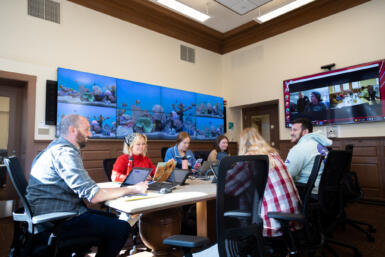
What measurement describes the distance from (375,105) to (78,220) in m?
5.14

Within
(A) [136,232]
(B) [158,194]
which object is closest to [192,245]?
(B) [158,194]

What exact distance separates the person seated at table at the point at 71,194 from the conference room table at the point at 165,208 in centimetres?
16

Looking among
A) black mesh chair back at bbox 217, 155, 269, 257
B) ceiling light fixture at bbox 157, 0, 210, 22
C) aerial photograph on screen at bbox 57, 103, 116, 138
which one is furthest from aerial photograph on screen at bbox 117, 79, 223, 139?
black mesh chair back at bbox 217, 155, 269, 257

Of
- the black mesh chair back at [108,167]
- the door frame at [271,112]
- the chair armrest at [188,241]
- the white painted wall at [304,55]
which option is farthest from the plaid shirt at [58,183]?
the door frame at [271,112]

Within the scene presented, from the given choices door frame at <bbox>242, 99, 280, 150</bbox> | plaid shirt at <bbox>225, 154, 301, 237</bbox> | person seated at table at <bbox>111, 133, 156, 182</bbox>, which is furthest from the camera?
door frame at <bbox>242, 99, 280, 150</bbox>

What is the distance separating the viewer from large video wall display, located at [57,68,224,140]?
14.2 feet

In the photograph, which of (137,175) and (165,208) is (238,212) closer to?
(165,208)

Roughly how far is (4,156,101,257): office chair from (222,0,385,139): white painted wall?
17.0ft

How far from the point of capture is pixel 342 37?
500 cm

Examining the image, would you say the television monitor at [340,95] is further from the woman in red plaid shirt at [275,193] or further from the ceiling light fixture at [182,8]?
the woman in red plaid shirt at [275,193]

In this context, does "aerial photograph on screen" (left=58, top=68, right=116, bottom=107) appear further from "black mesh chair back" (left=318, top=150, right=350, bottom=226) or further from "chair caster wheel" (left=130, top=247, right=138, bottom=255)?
"black mesh chair back" (left=318, top=150, right=350, bottom=226)

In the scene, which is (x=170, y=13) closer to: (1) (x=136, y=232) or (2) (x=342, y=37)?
(2) (x=342, y=37)

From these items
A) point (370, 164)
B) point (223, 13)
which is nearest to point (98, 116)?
point (223, 13)

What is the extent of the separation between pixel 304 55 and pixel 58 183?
560cm
